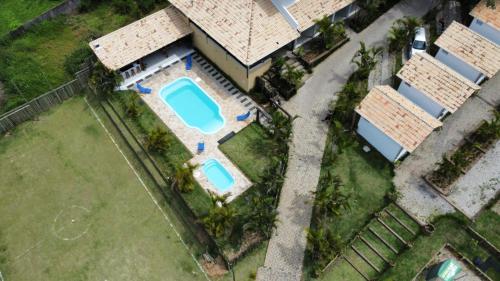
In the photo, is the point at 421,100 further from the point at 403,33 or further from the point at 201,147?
the point at 201,147

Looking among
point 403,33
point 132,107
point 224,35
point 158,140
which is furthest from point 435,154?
point 132,107

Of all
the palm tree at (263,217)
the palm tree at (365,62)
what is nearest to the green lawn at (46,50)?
the palm tree at (263,217)

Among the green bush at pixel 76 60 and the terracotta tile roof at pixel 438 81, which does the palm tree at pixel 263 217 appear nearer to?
the terracotta tile roof at pixel 438 81

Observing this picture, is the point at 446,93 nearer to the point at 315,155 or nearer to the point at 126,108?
the point at 315,155

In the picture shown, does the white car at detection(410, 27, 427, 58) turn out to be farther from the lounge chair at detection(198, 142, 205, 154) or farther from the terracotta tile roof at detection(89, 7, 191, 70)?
the lounge chair at detection(198, 142, 205, 154)

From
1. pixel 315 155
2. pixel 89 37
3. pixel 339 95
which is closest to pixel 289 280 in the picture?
pixel 315 155

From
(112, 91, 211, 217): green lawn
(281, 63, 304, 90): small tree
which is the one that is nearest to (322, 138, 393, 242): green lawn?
(281, 63, 304, 90): small tree

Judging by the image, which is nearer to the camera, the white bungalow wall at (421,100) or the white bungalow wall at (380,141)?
the white bungalow wall at (380,141)
